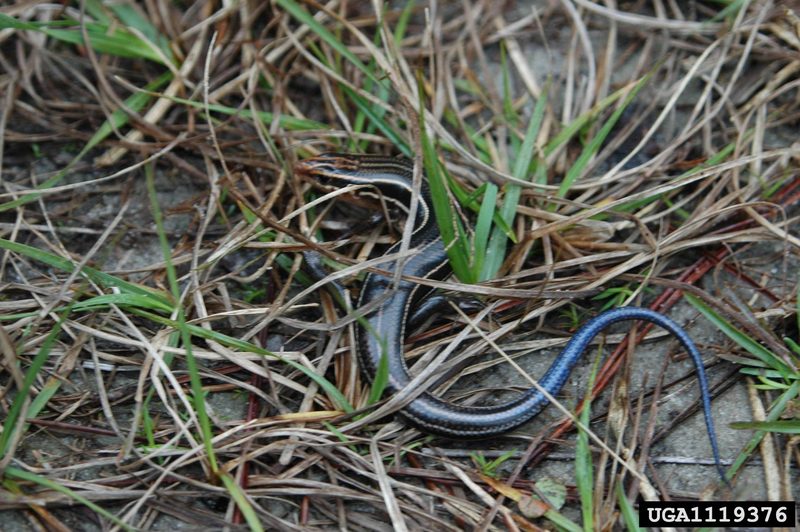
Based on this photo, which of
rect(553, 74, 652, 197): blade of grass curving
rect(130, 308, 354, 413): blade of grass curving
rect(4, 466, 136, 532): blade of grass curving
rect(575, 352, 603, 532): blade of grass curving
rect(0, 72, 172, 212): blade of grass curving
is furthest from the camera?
rect(0, 72, 172, 212): blade of grass curving

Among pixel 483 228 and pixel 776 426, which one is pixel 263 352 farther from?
pixel 776 426

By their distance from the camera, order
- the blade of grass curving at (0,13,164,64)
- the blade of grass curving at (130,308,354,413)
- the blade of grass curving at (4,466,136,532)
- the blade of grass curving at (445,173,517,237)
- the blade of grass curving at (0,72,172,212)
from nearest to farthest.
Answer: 1. the blade of grass curving at (4,466,136,532)
2. the blade of grass curving at (130,308,354,413)
3. the blade of grass curving at (445,173,517,237)
4. the blade of grass curving at (0,72,172,212)
5. the blade of grass curving at (0,13,164,64)

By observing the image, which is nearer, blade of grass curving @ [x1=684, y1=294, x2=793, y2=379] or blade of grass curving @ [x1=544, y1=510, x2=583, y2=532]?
blade of grass curving @ [x1=544, y1=510, x2=583, y2=532]

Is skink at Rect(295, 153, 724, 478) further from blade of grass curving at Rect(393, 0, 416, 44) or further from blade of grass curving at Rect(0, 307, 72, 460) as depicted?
blade of grass curving at Rect(0, 307, 72, 460)

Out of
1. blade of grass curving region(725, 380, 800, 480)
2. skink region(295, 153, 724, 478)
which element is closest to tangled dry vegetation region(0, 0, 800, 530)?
blade of grass curving region(725, 380, 800, 480)

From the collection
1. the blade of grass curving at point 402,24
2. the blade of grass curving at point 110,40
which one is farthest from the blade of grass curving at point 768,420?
the blade of grass curving at point 110,40

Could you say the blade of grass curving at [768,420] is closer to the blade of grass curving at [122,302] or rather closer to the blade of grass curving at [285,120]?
the blade of grass curving at [122,302]
